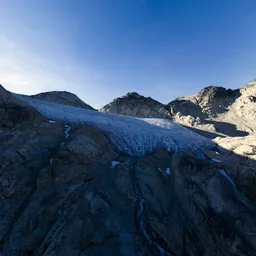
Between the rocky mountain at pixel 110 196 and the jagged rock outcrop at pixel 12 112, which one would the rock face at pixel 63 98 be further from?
the rocky mountain at pixel 110 196

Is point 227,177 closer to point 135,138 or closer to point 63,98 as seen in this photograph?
point 135,138

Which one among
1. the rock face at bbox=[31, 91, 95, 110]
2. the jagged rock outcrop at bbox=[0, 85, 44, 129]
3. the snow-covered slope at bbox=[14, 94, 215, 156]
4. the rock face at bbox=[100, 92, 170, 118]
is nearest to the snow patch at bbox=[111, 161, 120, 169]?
the snow-covered slope at bbox=[14, 94, 215, 156]

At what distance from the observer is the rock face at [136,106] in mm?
32156

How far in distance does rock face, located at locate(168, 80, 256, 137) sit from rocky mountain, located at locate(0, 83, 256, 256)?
13.4m

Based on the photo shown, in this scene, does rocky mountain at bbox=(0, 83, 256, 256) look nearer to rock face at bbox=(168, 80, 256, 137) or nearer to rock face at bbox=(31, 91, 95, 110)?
rock face at bbox=(168, 80, 256, 137)

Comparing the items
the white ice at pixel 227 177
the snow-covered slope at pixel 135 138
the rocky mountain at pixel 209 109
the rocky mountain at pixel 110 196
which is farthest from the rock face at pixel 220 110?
the white ice at pixel 227 177

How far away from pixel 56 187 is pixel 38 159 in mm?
2069

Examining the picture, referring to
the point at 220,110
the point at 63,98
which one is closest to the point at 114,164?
the point at 220,110

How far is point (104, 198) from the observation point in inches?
261

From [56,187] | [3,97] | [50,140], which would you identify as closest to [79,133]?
[50,140]

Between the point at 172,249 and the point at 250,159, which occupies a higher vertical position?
the point at 250,159

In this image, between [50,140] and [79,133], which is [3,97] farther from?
[79,133]

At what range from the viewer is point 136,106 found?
1335 inches

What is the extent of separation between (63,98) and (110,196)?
3380cm
